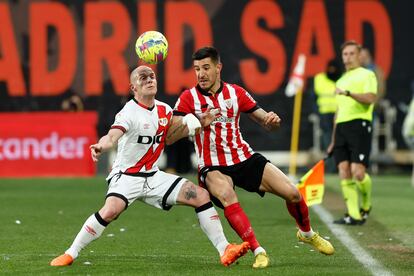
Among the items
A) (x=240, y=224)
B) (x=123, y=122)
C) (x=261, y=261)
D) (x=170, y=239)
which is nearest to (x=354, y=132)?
(x=170, y=239)

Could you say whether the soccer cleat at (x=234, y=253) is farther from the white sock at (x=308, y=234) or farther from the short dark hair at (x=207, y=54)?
the short dark hair at (x=207, y=54)

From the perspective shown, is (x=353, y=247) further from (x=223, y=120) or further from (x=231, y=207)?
(x=223, y=120)

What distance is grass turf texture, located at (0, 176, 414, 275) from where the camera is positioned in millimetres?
9562

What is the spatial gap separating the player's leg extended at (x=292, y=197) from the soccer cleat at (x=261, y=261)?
749 millimetres

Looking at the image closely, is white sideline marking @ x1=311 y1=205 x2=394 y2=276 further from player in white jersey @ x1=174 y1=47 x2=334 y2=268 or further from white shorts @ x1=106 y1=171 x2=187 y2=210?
white shorts @ x1=106 y1=171 x2=187 y2=210

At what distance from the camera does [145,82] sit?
9719 millimetres

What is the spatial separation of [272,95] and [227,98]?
14.0m

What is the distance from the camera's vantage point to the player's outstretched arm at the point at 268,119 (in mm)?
9938

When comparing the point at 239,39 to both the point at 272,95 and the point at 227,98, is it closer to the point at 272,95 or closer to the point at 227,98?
the point at 272,95

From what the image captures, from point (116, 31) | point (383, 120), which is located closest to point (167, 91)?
point (116, 31)

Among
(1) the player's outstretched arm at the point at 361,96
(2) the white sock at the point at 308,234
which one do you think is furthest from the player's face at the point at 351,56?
(2) the white sock at the point at 308,234

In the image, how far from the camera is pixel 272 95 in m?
24.1

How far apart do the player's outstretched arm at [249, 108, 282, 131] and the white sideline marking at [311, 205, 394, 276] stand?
1435mm

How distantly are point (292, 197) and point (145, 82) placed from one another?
1702 mm
